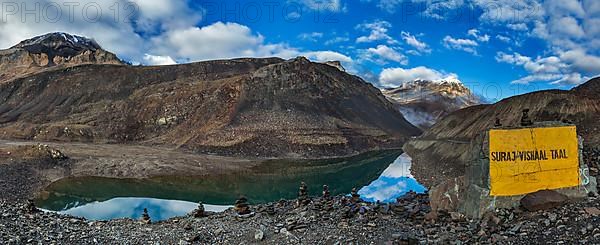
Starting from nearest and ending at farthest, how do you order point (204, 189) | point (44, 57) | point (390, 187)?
point (390, 187) < point (204, 189) < point (44, 57)

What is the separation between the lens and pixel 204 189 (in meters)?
29.0

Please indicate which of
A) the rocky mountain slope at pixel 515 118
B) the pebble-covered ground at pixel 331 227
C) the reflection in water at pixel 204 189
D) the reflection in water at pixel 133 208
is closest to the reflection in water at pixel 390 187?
the reflection in water at pixel 204 189

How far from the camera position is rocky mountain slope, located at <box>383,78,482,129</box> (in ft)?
379

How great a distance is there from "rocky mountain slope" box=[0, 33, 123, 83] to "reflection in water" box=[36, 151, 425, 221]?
223 ft

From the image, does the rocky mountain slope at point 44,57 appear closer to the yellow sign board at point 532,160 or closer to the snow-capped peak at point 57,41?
the snow-capped peak at point 57,41

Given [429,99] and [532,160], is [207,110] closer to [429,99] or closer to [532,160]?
[532,160]

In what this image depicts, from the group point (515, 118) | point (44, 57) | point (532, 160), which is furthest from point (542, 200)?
point (44, 57)

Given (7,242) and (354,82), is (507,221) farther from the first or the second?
(354,82)

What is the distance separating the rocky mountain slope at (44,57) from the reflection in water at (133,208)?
73.7m

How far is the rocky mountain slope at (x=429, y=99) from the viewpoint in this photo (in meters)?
116

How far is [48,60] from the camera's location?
9194 cm

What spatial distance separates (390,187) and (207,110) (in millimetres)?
35746

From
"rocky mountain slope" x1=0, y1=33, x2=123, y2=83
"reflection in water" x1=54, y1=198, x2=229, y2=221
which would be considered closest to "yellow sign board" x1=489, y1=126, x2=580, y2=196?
"reflection in water" x1=54, y1=198, x2=229, y2=221

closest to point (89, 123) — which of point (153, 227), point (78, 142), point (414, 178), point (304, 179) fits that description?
point (78, 142)
